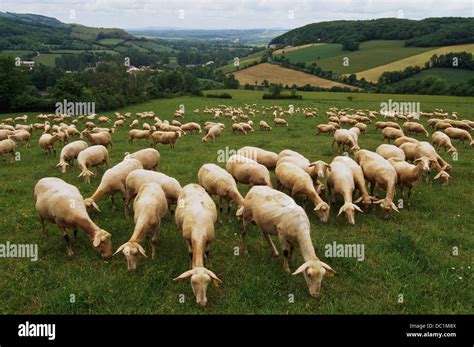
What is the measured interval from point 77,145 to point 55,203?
1122 centimetres

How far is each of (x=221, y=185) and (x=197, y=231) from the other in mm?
3719

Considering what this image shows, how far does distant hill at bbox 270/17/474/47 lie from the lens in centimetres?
11562

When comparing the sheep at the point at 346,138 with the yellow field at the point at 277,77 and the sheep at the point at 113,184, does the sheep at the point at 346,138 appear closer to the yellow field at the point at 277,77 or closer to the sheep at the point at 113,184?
the sheep at the point at 113,184

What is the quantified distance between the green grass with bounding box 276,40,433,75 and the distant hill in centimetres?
479

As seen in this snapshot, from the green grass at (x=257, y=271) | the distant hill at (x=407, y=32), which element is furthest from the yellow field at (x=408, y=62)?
the green grass at (x=257, y=271)

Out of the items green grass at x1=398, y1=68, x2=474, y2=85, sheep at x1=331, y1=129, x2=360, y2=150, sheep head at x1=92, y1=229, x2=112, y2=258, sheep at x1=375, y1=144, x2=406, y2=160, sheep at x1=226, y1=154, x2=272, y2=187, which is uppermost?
green grass at x1=398, y1=68, x2=474, y2=85

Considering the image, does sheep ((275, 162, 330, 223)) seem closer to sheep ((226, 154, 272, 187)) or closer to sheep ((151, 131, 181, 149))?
sheep ((226, 154, 272, 187))

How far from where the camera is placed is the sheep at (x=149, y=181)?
12523 millimetres

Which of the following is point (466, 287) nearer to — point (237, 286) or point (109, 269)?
point (237, 286)

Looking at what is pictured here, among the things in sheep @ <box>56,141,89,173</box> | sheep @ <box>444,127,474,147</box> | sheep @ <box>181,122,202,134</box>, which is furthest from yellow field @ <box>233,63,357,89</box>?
sheep @ <box>56,141,89,173</box>

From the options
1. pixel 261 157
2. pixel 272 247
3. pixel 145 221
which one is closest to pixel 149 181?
pixel 145 221

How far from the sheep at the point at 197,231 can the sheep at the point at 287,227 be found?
4.18 ft

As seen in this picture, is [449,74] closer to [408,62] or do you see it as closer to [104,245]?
[408,62]

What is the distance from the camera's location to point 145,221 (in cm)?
1015
